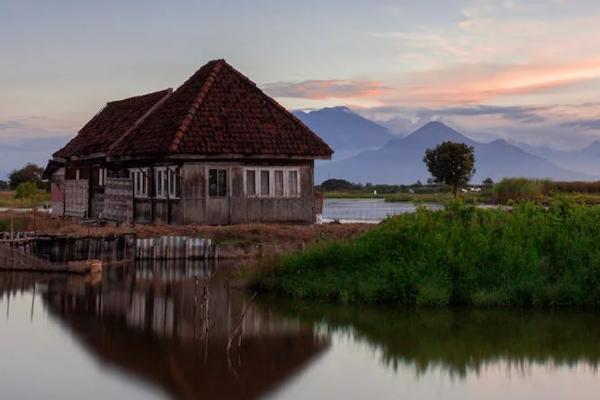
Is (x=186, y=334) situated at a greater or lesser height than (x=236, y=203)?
lesser

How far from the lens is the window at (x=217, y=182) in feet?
116

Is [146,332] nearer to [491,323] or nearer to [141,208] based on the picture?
[491,323]

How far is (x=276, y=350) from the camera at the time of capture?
16.9m

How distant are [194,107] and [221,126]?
145cm

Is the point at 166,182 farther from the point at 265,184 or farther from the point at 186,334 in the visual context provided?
the point at 186,334

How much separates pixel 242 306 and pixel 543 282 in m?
7.73

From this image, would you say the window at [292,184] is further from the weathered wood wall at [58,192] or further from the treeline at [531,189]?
the treeline at [531,189]

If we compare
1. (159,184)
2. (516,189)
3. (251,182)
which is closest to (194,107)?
(159,184)

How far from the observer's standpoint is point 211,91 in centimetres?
3781

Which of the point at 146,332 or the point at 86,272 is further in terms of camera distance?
the point at 86,272

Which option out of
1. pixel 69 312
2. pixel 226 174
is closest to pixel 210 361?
pixel 69 312

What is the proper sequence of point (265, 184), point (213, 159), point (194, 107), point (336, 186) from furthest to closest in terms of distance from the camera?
point (336, 186), point (265, 184), point (194, 107), point (213, 159)

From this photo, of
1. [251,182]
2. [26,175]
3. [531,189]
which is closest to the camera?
[251,182]

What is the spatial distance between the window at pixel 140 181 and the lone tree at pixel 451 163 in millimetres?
42184
